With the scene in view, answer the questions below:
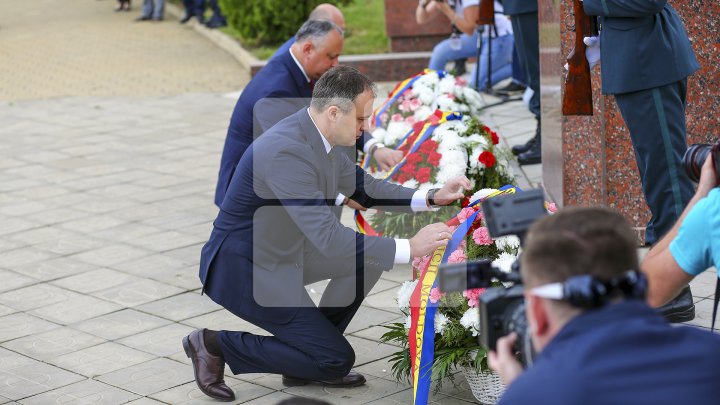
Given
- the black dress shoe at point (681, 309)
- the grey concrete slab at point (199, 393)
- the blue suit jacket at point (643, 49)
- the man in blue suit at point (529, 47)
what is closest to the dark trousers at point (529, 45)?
the man in blue suit at point (529, 47)

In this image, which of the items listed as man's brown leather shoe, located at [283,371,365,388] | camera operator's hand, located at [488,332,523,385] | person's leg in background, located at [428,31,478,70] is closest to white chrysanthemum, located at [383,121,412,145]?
man's brown leather shoe, located at [283,371,365,388]

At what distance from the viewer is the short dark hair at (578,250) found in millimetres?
2066

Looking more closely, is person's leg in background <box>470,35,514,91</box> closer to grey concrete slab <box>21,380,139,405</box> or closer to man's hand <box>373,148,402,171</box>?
man's hand <box>373,148,402,171</box>

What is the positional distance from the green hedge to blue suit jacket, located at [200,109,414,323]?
982 cm

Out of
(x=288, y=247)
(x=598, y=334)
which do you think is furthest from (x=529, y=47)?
(x=598, y=334)

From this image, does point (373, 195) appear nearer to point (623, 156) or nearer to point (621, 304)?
point (623, 156)

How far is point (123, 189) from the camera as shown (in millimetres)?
8664

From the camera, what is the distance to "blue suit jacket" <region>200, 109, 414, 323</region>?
4.32 metres

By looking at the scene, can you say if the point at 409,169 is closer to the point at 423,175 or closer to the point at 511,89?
the point at 423,175

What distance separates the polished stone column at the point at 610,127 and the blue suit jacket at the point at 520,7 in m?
1.43

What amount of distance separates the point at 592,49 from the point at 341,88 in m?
1.59

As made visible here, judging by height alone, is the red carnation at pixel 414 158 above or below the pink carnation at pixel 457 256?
below

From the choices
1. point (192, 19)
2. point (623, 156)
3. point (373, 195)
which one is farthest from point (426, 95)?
point (192, 19)

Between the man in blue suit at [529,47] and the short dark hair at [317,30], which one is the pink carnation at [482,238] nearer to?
the short dark hair at [317,30]
